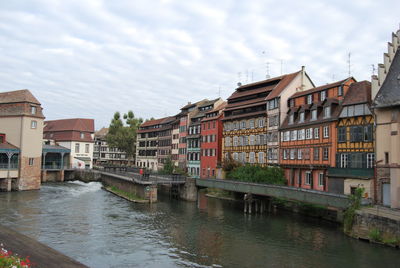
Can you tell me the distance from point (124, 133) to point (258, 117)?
53724mm

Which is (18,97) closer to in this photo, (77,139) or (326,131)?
(77,139)

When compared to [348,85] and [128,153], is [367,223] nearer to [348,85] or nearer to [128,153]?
[348,85]

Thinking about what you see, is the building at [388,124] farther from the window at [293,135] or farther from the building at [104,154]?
the building at [104,154]

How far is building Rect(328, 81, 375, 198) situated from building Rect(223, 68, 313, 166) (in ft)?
34.9

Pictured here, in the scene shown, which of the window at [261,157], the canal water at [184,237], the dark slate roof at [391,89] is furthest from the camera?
the window at [261,157]

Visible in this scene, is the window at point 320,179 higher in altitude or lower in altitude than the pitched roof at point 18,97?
lower

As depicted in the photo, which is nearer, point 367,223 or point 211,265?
point 211,265

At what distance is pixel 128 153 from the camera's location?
98.9m

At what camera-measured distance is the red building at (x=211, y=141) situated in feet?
194

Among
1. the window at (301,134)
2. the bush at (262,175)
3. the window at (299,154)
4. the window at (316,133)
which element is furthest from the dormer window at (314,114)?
the bush at (262,175)

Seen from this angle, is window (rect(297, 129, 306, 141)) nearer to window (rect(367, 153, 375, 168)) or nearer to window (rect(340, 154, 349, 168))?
window (rect(340, 154, 349, 168))

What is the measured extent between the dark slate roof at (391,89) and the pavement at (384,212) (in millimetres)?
8245

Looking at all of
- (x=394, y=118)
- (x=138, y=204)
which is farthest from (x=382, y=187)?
(x=138, y=204)

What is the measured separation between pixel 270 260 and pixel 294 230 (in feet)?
29.7
